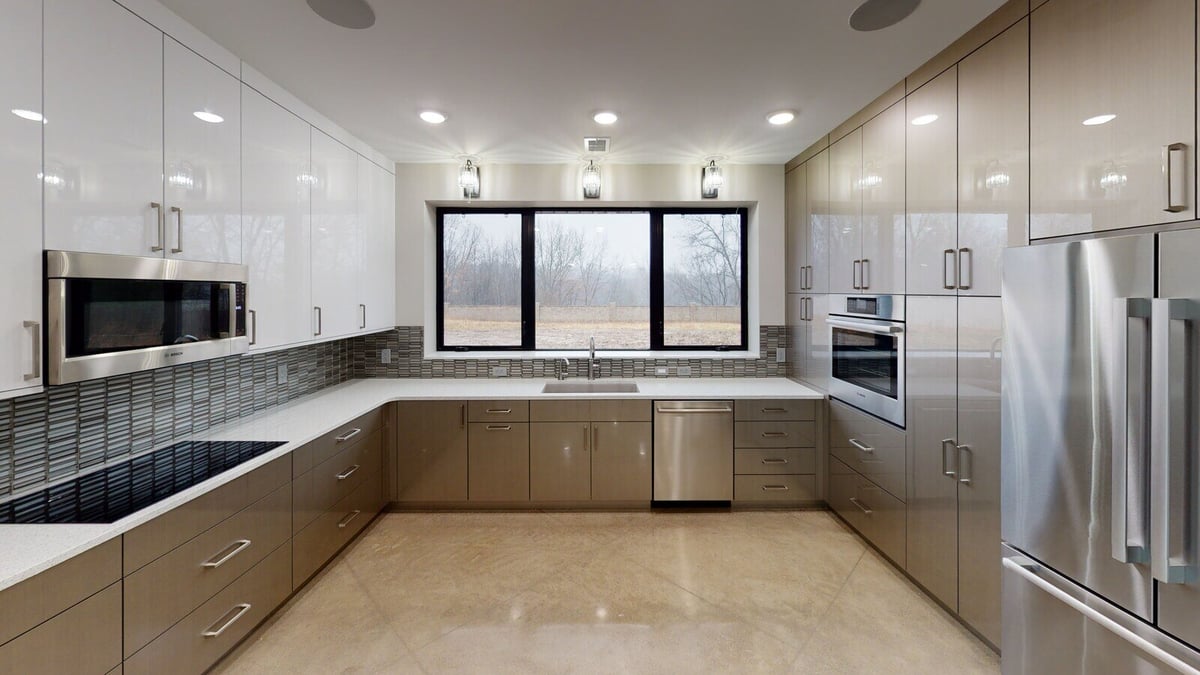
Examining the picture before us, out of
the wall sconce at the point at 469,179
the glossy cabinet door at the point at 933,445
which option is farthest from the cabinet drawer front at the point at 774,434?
the wall sconce at the point at 469,179

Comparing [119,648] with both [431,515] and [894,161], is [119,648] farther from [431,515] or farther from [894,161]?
[894,161]

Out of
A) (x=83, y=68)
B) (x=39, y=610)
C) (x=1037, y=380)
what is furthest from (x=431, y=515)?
(x=1037, y=380)

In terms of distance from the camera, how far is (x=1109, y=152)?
5.33 ft

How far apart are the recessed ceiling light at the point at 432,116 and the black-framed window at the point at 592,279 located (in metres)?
1.23

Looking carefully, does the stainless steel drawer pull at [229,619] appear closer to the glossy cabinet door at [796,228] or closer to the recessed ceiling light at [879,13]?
the recessed ceiling light at [879,13]

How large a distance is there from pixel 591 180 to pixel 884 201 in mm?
1948

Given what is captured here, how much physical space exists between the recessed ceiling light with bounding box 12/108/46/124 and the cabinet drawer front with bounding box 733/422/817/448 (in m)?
3.51

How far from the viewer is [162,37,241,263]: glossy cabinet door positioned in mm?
2021

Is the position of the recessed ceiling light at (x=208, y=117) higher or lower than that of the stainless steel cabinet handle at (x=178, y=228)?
→ higher

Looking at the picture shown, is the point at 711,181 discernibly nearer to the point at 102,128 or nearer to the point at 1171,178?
the point at 1171,178

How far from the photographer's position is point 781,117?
3156 millimetres

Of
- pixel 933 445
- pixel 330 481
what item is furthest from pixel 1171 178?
pixel 330 481

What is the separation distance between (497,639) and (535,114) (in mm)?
2661

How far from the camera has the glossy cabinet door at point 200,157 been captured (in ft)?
6.63
